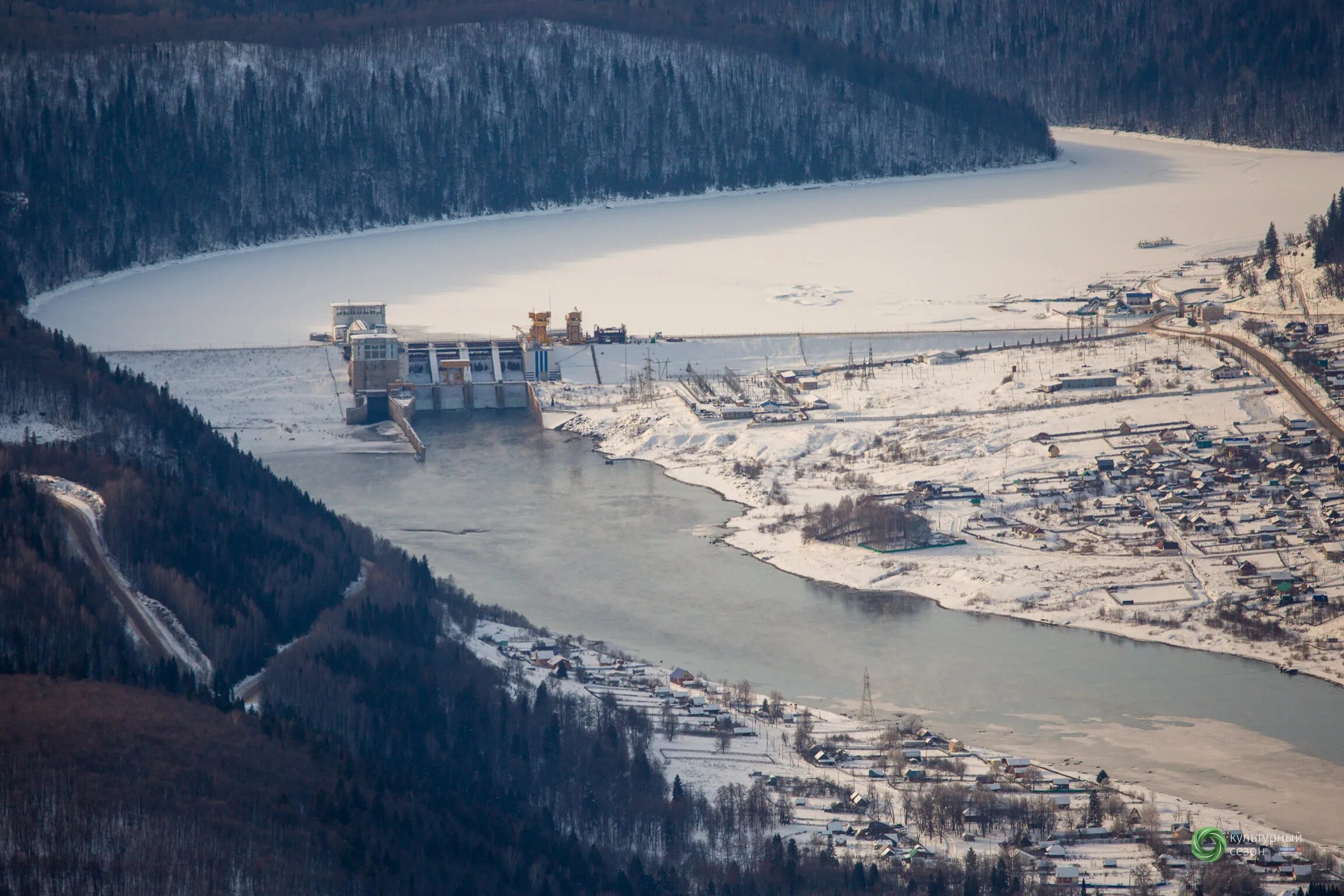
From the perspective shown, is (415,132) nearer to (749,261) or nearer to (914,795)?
(749,261)

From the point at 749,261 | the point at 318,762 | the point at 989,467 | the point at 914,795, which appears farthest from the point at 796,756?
the point at 749,261

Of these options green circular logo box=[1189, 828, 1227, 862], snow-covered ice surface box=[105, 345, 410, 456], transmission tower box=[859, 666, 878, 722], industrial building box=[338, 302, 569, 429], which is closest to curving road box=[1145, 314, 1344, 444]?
transmission tower box=[859, 666, 878, 722]

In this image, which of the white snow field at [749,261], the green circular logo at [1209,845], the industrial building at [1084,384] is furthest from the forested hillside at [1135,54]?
the green circular logo at [1209,845]

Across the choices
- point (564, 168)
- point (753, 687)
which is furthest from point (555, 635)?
point (564, 168)

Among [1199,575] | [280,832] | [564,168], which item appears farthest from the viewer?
[564,168]

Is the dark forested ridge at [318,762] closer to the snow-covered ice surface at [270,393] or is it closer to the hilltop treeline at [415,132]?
the snow-covered ice surface at [270,393]

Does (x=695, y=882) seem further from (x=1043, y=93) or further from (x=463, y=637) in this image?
(x=1043, y=93)

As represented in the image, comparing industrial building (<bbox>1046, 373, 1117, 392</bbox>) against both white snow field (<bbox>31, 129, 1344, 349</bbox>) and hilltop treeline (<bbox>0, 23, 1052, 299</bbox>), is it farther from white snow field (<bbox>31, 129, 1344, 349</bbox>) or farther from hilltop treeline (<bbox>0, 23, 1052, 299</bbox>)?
hilltop treeline (<bbox>0, 23, 1052, 299</bbox>)
